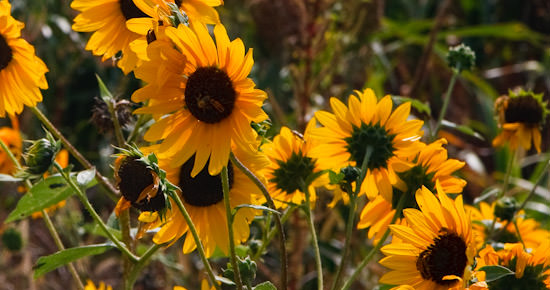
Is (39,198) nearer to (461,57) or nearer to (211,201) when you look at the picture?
(211,201)

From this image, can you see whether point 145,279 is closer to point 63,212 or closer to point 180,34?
point 63,212

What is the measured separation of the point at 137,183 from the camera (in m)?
0.53

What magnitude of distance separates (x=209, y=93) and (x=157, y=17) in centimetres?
7

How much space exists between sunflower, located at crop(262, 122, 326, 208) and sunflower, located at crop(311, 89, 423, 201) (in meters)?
0.03

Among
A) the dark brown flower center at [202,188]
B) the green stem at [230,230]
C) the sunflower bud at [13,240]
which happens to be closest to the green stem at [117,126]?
the dark brown flower center at [202,188]

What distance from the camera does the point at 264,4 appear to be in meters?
2.24

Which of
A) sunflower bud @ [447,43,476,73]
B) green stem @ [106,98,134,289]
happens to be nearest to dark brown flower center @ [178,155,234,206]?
green stem @ [106,98,134,289]

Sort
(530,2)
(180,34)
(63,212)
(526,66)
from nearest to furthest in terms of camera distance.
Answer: (180,34)
(63,212)
(526,66)
(530,2)

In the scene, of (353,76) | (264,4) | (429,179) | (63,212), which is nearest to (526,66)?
(353,76)

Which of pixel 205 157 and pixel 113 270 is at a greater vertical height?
pixel 205 157

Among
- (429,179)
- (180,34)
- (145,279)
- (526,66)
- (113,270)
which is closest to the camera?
(180,34)

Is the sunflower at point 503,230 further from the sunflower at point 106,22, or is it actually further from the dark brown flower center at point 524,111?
the sunflower at point 106,22

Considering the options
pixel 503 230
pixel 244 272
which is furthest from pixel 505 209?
pixel 244 272

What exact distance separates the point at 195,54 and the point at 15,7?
81.9 inches
